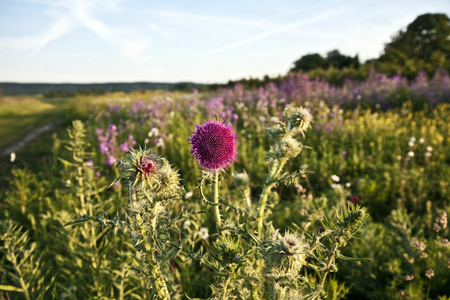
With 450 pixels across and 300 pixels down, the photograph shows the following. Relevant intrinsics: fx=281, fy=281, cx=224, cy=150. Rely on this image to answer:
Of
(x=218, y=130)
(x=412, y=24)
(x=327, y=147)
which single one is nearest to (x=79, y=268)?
(x=218, y=130)

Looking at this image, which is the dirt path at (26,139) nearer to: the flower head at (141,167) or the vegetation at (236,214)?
the vegetation at (236,214)

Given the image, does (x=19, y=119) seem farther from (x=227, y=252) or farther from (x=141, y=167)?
(x=227, y=252)

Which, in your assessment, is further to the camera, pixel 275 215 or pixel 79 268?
pixel 275 215

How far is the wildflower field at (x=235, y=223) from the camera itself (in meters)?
1.27

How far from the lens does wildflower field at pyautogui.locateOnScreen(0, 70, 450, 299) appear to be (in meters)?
1.27

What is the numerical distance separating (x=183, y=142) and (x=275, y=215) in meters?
3.18

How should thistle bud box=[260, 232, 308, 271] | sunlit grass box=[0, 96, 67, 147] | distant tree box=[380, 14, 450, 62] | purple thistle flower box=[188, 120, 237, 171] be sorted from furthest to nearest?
distant tree box=[380, 14, 450, 62]
sunlit grass box=[0, 96, 67, 147]
purple thistle flower box=[188, 120, 237, 171]
thistle bud box=[260, 232, 308, 271]

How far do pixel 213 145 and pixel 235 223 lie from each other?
449 millimetres

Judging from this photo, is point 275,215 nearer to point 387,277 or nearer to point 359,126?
point 387,277

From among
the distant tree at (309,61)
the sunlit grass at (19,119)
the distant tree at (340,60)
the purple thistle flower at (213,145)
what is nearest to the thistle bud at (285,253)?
the purple thistle flower at (213,145)

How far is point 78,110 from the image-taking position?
51.5 feet

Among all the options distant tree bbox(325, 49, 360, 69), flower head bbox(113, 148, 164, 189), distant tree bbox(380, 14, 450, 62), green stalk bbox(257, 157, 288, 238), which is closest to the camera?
flower head bbox(113, 148, 164, 189)

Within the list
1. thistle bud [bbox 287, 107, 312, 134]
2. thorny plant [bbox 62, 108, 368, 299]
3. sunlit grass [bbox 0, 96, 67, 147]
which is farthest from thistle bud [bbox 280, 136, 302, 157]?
sunlit grass [bbox 0, 96, 67, 147]

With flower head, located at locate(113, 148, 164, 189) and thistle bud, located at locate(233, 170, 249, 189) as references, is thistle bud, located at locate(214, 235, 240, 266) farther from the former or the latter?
thistle bud, located at locate(233, 170, 249, 189)
